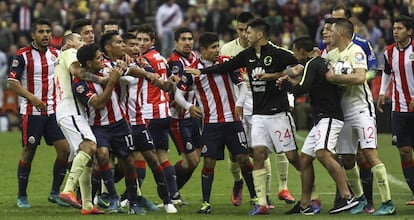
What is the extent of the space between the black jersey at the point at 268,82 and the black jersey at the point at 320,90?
0.43 m

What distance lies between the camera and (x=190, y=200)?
17875 mm

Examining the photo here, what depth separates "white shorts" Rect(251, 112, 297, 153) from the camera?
1551cm

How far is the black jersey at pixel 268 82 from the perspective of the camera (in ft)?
50.7

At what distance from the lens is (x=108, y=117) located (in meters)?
15.3

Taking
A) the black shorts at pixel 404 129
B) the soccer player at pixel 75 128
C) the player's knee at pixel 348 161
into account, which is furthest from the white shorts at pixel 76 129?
the black shorts at pixel 404 129

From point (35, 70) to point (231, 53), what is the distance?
281 cm

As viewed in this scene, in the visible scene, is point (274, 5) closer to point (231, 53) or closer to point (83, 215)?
point (231, 53)

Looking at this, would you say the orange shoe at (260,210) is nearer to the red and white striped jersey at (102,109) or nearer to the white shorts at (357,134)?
the white shorts at (357,134)

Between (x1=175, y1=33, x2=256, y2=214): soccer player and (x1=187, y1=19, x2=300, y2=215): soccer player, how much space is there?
0.61 m

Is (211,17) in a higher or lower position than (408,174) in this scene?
higher

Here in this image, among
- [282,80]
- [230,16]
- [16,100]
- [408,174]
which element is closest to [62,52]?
[282,80]

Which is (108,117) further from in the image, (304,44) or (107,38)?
(304,44)

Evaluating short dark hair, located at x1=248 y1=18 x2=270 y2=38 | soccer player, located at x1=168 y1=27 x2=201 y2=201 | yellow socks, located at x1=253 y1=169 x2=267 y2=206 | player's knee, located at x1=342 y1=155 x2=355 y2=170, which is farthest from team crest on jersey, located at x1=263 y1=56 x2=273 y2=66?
soccer player, located at x1=168 y1=27 x2=201 y2=201

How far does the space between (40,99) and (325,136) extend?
436 cm
